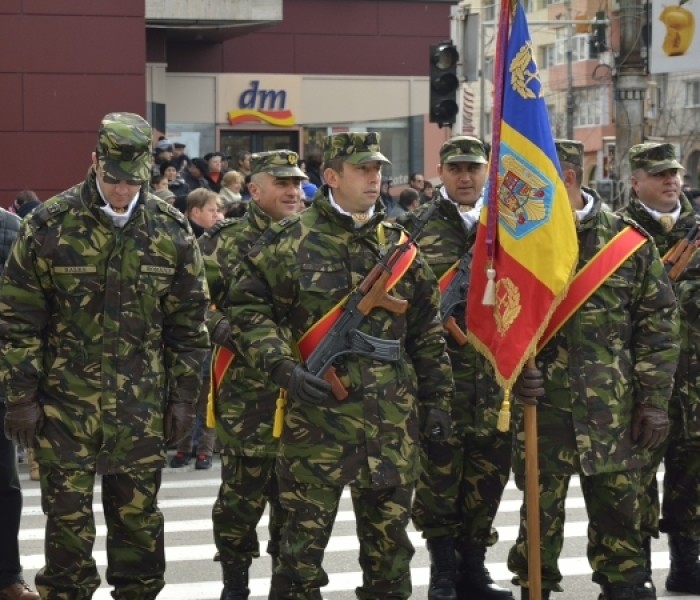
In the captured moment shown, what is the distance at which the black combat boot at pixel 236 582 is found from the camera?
7609mm

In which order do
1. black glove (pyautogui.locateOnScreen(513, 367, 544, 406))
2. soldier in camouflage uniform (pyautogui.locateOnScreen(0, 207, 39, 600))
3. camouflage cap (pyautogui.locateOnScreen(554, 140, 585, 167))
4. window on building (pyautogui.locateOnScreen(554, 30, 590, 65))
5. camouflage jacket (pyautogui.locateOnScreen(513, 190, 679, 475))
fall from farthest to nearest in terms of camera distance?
window on building (pyautogui.locateOnScreen(554, 30, 590, 65))
soldier in camouflage uniform (pyautogui.locateOnScreen(0, 207, 39, 600))
camouflage cap (pyautogui.locateOnScreen(554, 140, 585, 167))
camouflage jacket (pyautogui.locateOnScreen(513, 190, 679, 475))
black glove (pyautogui.locateOnScreen(513, 367, 544, 406))

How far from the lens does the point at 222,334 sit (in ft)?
25.7

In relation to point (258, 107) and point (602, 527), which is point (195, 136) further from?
point (602, 527)

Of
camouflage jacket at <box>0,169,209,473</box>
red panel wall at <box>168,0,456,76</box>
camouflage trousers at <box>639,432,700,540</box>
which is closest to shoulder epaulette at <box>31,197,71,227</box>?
camouflage jacket at <box>0,169,209,473</box>

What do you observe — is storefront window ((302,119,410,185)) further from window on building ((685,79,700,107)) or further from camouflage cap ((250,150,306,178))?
window on building ((685,79,700,107))

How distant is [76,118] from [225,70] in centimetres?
741

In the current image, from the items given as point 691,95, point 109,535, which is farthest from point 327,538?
point 691,95

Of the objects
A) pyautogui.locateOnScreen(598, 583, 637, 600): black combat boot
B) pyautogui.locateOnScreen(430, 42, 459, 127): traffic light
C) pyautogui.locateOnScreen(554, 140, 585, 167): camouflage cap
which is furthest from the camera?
pyautogui.locateOnScreen(430, 42, 459, 127): traffic light

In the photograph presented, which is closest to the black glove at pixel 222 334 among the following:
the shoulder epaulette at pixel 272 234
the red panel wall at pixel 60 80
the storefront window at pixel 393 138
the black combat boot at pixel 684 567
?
the shoulder epaulette at pixel 272 234

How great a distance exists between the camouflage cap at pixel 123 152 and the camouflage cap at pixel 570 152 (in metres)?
1.84

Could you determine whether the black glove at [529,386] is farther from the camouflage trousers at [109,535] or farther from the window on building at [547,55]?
the window on building at [547,55]

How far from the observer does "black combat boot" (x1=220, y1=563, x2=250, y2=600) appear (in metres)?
7.61

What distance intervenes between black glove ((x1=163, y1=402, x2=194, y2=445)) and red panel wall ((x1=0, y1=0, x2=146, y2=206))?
14960 mm

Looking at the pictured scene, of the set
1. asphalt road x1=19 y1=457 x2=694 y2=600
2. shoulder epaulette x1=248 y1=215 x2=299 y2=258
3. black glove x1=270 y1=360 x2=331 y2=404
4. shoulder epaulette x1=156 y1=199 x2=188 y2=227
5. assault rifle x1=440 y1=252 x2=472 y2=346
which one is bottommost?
asphalt road x1=19 y1=457 x2=694 y2=600
